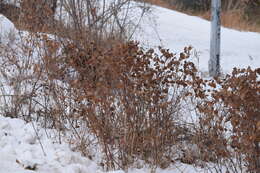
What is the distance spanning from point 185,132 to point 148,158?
22.3 inches

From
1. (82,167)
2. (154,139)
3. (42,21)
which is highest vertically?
(42,21)

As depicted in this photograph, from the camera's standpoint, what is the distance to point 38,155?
359 cm

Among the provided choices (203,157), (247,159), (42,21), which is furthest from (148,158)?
(42,21)

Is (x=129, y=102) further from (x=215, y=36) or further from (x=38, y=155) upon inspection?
(x=215, y=36)

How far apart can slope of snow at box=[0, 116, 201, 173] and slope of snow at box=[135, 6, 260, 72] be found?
5027mm

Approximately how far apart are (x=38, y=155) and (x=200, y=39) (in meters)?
8.77

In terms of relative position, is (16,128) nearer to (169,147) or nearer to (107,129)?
(107,129)

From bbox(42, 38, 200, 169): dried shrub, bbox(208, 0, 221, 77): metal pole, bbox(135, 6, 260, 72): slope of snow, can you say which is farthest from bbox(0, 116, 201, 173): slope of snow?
bbox(135, 6, 260, 72): slope of snow

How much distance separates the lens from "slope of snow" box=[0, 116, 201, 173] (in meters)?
3.36

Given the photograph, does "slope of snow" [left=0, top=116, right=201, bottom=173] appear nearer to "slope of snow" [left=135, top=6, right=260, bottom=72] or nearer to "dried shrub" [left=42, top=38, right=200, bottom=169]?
"dried shrub" [left=42, top=38, right=200, bottom=169]

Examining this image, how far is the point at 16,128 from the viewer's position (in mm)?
4160

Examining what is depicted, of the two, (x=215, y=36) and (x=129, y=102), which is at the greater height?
(x=215, y=36)

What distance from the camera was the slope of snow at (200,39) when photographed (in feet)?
31.4

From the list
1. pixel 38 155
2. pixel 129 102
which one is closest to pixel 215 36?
pixel 129 102
